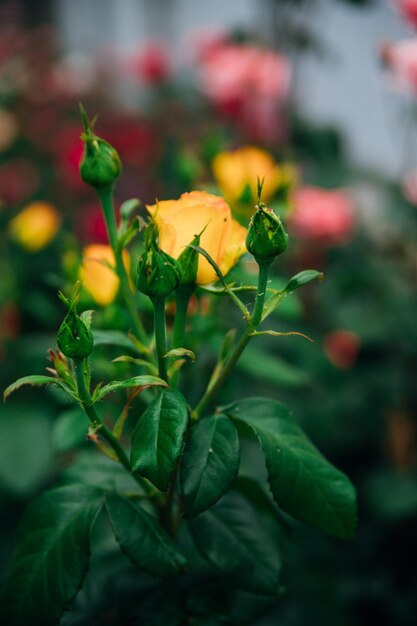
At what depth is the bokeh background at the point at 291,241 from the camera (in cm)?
84

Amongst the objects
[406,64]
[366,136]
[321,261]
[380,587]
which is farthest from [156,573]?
[366,136]

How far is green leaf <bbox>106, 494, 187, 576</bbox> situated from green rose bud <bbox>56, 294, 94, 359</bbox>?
0.15 meters

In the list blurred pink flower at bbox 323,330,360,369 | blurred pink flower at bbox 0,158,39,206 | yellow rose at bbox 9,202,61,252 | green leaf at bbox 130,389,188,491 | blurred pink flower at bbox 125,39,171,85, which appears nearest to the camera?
green leaf at bbox 130,389,188,491

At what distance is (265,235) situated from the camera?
1.38 ft

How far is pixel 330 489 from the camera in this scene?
0.46 m

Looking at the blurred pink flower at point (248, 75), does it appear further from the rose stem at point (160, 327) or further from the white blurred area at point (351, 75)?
the rose stem at point (160, 327)

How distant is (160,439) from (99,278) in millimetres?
259

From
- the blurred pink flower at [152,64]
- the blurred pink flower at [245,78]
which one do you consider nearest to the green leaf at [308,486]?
the blurred pink flower at [245,78]

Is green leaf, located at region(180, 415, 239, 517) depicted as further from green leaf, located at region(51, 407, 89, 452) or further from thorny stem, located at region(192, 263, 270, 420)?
green leaf, located at region(51, 407, 89, 452)

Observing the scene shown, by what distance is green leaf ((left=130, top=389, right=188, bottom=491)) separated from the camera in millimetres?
404

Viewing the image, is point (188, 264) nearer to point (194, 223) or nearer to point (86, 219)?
point (194, 223)

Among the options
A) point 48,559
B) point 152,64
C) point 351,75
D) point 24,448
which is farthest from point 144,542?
point 351,75

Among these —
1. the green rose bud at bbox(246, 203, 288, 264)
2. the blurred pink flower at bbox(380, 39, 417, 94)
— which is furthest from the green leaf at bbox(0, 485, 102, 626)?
the blurred pink flower at bbox(380, 39, 417, 94)

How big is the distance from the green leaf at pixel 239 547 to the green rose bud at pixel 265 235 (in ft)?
0.87
